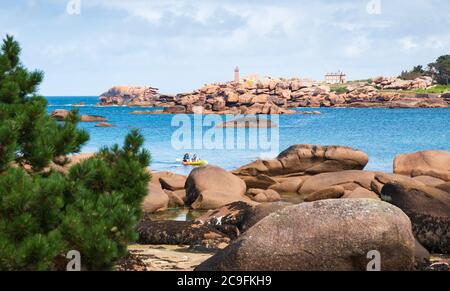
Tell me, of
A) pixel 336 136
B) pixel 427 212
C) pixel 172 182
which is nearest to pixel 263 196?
pixel 172 182

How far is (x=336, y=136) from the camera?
2768 inches

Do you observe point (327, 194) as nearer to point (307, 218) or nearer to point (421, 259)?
point (421, 259)

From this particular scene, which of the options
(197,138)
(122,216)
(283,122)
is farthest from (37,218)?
(283,122)

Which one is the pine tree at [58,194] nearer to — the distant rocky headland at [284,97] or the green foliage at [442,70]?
the distant rocky headland at [284,97]

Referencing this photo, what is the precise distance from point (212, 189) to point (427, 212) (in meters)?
9.50

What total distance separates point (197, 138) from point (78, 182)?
55.3 m

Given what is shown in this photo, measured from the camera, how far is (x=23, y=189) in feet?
24.8

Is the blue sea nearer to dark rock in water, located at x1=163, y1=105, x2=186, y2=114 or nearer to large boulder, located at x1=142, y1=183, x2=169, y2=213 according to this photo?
large boulder, located at x1=142, y1=183, x2=169, y2=213

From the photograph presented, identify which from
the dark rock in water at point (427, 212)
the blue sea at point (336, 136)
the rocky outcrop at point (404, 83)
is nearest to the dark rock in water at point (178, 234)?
the dark rock in water at point (427, 212)

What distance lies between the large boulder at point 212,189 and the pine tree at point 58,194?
12.1 m

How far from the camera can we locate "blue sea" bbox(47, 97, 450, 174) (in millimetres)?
44281

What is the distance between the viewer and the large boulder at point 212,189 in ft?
71.2

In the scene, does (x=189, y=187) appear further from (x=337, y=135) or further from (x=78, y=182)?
(x=337, y=135)

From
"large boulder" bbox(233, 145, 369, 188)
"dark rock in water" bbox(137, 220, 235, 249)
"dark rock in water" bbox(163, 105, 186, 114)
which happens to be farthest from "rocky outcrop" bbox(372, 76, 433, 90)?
"dark rock in water" bbox(137, 220, 235, 249)
